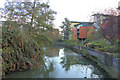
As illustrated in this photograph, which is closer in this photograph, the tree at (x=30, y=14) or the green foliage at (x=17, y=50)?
the green foliage at (x=17, y=50)

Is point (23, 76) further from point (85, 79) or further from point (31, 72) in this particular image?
point (85, 79)

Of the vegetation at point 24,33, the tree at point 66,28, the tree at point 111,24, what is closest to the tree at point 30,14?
the vegetation at point 24,33

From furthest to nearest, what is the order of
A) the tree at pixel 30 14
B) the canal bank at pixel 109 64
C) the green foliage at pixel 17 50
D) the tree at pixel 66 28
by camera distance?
the tree at pixel 66 28 → the tree at pixel 30 14 → the green foliage at pixel 17 50 → the canal bank at pixel 109 64

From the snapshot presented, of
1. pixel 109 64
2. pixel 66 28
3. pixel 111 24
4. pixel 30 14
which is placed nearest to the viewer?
pixel 109 64

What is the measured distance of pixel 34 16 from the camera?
4.91 m

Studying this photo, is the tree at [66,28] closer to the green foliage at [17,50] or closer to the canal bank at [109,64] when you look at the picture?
the canal bank at [109,64]

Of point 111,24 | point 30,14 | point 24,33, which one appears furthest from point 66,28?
point 24,33

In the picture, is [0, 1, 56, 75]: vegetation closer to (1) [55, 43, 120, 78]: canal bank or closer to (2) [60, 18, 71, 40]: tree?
(1) [55, 43, 120, 78]: canal bank

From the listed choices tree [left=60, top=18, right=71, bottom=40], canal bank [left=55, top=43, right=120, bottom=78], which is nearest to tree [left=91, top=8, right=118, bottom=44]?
canal bank [left=55, top=43, right=120, bottom=78]

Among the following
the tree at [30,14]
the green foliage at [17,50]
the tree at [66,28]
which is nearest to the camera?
the green foliage at [17,50]

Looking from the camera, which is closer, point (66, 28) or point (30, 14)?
point (30, 14)

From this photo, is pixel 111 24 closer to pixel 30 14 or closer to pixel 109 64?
pixel 109 64

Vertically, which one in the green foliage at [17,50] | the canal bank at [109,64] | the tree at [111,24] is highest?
the tree at [111,24]

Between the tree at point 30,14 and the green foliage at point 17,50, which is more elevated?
the tree at point 30,14
